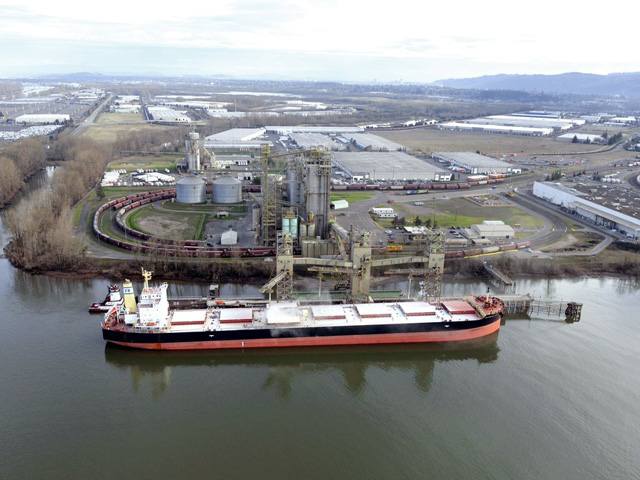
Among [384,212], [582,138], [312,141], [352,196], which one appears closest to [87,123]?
[312,141]

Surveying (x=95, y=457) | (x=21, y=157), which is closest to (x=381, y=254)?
(x=95, y=457)

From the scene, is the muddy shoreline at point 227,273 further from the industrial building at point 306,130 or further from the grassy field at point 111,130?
the industrial building at point 306,130

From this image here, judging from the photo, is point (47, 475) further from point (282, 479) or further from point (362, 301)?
point (362, 301)

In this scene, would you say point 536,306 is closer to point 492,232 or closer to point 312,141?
point 492,232

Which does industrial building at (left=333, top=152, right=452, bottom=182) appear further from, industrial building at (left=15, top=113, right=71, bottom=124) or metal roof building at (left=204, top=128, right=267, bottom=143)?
industrial building at (left=15, top=113, right=71, bottom=124)

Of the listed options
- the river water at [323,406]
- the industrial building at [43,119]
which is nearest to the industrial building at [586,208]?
the river water at [323,406]

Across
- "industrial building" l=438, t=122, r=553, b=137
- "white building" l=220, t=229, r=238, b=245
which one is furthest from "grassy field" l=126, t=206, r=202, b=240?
"industrial building" l=438, t=122, r=553, b=137

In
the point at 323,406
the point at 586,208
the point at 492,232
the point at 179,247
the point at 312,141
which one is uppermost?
the point at 312,141
